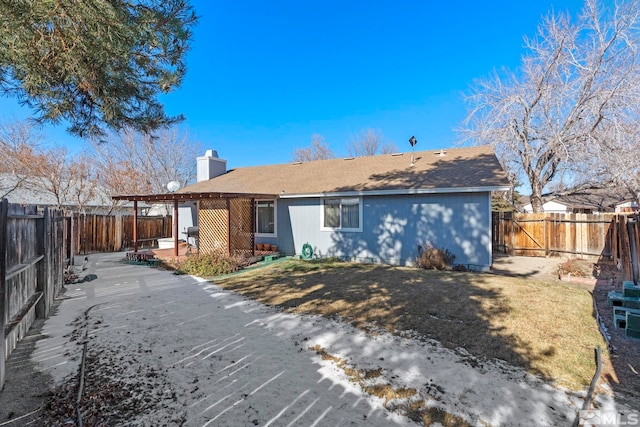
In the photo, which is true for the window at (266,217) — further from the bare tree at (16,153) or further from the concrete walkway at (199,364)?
the bare tree at (16,153)

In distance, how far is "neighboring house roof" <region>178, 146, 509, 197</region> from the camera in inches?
372

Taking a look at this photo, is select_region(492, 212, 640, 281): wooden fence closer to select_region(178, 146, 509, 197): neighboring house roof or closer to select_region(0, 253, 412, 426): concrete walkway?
select_region(178, 146, 509, 197): neighboring house roof

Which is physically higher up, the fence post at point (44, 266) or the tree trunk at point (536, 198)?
the tree trunk at point (536, 198)

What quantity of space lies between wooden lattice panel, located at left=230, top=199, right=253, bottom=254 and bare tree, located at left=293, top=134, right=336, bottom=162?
69.1ft

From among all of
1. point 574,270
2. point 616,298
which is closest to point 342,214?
point 574,270

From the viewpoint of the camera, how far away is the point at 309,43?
1561cm

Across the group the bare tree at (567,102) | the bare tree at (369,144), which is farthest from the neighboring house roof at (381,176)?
the bare tree at (369,144)

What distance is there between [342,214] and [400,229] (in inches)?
81.0

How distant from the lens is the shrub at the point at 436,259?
29.6ft

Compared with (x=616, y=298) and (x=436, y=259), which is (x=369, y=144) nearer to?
(x=436, y=259)

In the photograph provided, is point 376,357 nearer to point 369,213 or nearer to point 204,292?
point 204,292

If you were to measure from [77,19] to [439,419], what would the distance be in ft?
16.7

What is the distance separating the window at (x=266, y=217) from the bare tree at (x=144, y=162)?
9716 millimetres

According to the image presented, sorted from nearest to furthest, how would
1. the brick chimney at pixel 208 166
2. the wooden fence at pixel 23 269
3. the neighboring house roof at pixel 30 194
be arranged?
the wooden fence at pixel 23 269
the brick chimney at pixel 208 166
the neighboring house roof at pixel 30 194
